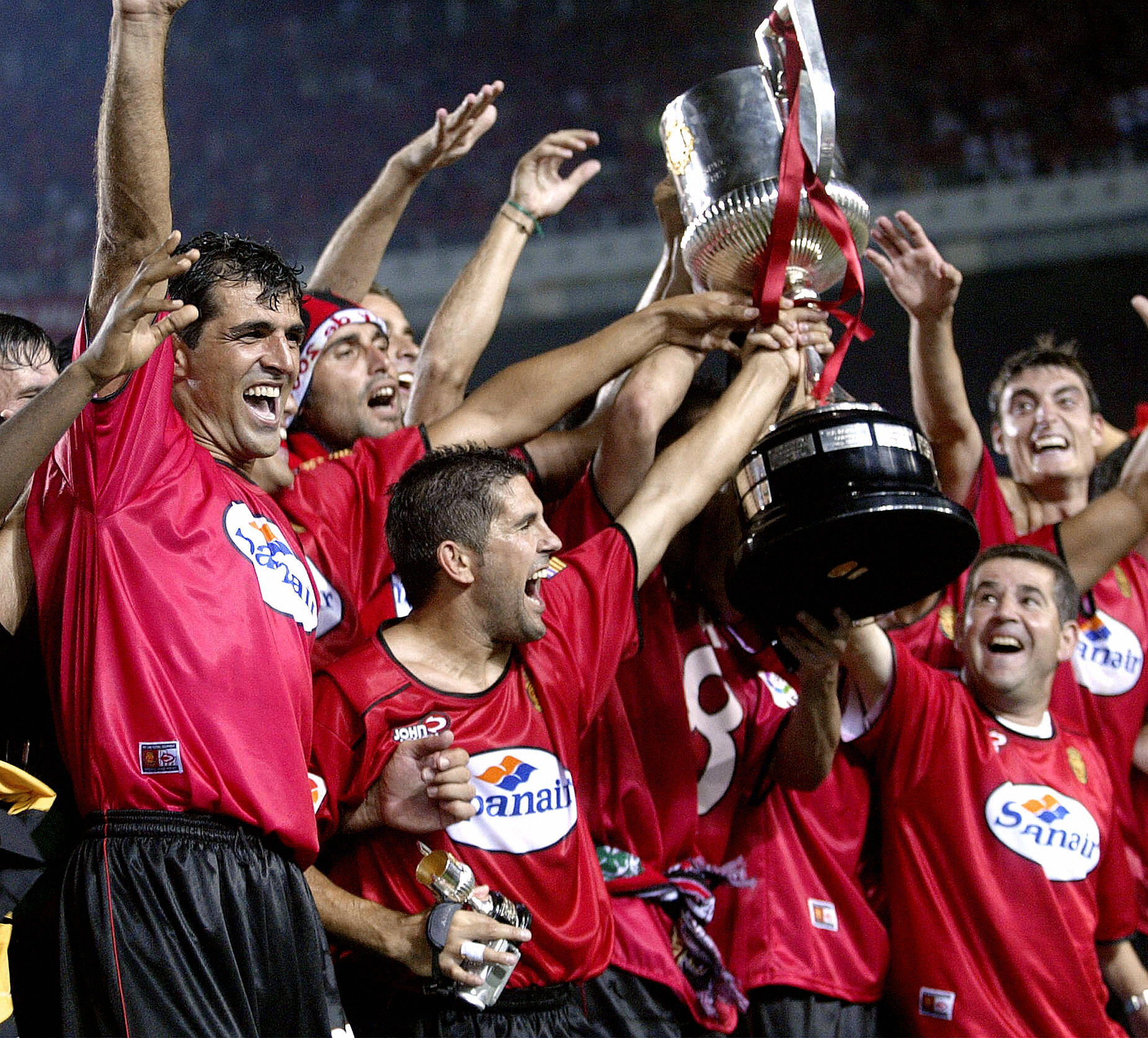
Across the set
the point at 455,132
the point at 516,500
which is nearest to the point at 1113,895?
the point at 516,500

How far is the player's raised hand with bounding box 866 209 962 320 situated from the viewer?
117 inches

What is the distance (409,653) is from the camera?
2215mm

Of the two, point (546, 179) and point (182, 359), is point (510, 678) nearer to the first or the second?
point (182, 359)

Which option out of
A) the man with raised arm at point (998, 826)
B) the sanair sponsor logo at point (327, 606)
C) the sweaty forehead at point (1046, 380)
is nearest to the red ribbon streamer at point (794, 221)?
the man with raised arm at point (998, 826)

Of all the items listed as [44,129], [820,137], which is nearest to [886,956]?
[820,137]

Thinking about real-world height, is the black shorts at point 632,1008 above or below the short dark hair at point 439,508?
below

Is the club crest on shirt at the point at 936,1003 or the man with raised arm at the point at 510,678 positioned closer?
the man with raised arm at the point at 510,678

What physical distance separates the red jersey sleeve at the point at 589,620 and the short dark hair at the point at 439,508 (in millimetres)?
181

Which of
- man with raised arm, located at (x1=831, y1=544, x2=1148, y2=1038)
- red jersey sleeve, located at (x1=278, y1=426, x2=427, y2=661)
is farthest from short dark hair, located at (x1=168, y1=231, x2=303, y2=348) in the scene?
man with raised arm, located at (x1=831, y1=544, x2=1148, y2=1038)

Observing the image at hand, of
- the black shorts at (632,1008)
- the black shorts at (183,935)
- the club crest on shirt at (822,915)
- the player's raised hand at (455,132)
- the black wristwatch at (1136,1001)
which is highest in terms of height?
the player's raised hand at (455,132)

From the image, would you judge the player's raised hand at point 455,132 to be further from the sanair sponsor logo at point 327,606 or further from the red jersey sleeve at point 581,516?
the sanair sponsor logo at point 327,606

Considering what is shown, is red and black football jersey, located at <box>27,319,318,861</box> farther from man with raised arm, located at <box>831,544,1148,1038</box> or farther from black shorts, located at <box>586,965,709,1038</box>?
man with raised arm, located at <box>831,544,1148,1038</box>

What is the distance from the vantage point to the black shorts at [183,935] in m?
1.70

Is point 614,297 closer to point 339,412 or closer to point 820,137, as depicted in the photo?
point 339,412
